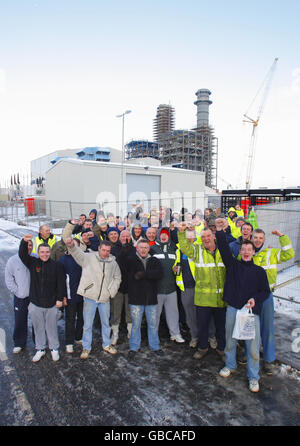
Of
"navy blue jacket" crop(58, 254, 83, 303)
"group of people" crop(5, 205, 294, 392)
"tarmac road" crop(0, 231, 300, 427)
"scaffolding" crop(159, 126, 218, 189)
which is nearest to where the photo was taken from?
"tarmac road" crop(0, 231, 300, 427)

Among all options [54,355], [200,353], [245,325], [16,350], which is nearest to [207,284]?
[245,325]

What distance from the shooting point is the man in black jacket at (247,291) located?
351 cm

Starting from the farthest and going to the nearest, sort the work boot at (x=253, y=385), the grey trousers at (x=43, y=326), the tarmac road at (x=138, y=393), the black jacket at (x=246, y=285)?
the grey trousers at (x=43, y=326) < the black jacket at (x=246, y=285) < the work boot at (x=253, y=385) < the tarmac road at (x=138, y=393)

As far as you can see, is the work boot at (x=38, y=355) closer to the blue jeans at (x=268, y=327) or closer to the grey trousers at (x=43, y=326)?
the grey trousers at (x=43, y=326)

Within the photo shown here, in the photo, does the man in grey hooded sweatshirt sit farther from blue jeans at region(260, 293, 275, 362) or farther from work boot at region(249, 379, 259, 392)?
blue jeans at region(260, 293, 275, 362)

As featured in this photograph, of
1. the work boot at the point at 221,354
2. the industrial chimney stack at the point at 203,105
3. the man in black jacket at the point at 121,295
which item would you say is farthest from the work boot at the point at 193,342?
the industrial chimney stack at the point at 203,105

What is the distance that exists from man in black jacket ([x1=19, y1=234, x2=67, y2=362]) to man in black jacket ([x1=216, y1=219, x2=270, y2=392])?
7.89 feet

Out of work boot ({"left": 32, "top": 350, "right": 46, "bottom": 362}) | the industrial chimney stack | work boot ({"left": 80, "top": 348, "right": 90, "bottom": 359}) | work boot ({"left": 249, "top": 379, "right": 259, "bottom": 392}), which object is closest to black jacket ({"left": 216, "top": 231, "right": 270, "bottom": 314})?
work boot ({"left": 249, "top": 379, "right": 259, "bottom": 392})

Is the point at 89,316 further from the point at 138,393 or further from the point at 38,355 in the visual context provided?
the point at 138,393

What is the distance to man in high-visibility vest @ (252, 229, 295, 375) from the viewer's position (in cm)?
386

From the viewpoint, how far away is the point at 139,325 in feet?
14.4

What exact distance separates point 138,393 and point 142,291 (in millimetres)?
1372

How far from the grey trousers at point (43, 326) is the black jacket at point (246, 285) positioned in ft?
8.33
